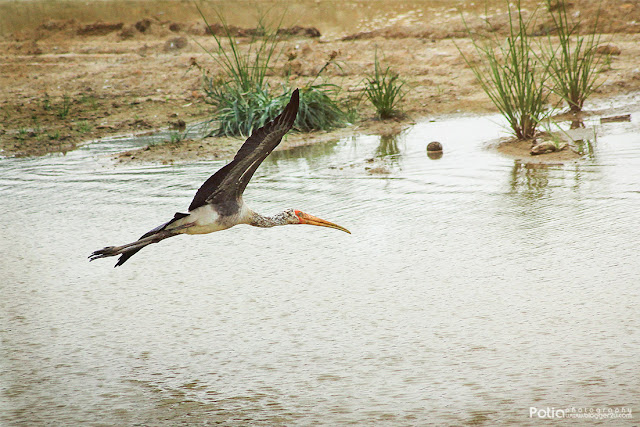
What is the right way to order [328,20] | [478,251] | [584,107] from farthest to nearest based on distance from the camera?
[328,20], [584,107], [478,251]

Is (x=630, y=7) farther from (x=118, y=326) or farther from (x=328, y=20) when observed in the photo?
(x=118, y=326)

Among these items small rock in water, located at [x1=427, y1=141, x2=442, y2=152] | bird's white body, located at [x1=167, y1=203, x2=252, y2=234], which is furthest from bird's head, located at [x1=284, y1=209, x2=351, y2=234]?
small rock in water, located at [x1=427, y1=141, x2=442, y2=152]

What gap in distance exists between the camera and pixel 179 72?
1493cm

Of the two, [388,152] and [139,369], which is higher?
[388,152]

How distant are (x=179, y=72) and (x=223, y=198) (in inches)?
427

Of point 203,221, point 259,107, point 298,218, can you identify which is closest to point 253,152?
point 203,221

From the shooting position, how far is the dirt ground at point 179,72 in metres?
10.7

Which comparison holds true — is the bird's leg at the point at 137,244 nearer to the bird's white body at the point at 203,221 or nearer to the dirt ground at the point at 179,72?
the bird's white body at the point at 203,221

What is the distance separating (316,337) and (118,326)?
1.15 metres

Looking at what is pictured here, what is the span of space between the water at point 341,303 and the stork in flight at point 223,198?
1.64 ft

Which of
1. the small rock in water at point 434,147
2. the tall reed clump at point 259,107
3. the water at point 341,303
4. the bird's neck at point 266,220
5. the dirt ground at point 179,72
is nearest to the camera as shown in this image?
the water at point 341,303

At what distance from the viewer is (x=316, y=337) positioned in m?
4.31

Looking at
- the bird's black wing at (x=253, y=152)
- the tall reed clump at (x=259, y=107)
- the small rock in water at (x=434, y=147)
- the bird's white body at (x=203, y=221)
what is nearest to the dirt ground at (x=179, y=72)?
the tall reed clump at (x=259, y=107)

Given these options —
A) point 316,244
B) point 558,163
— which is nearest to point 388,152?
point 558,163
